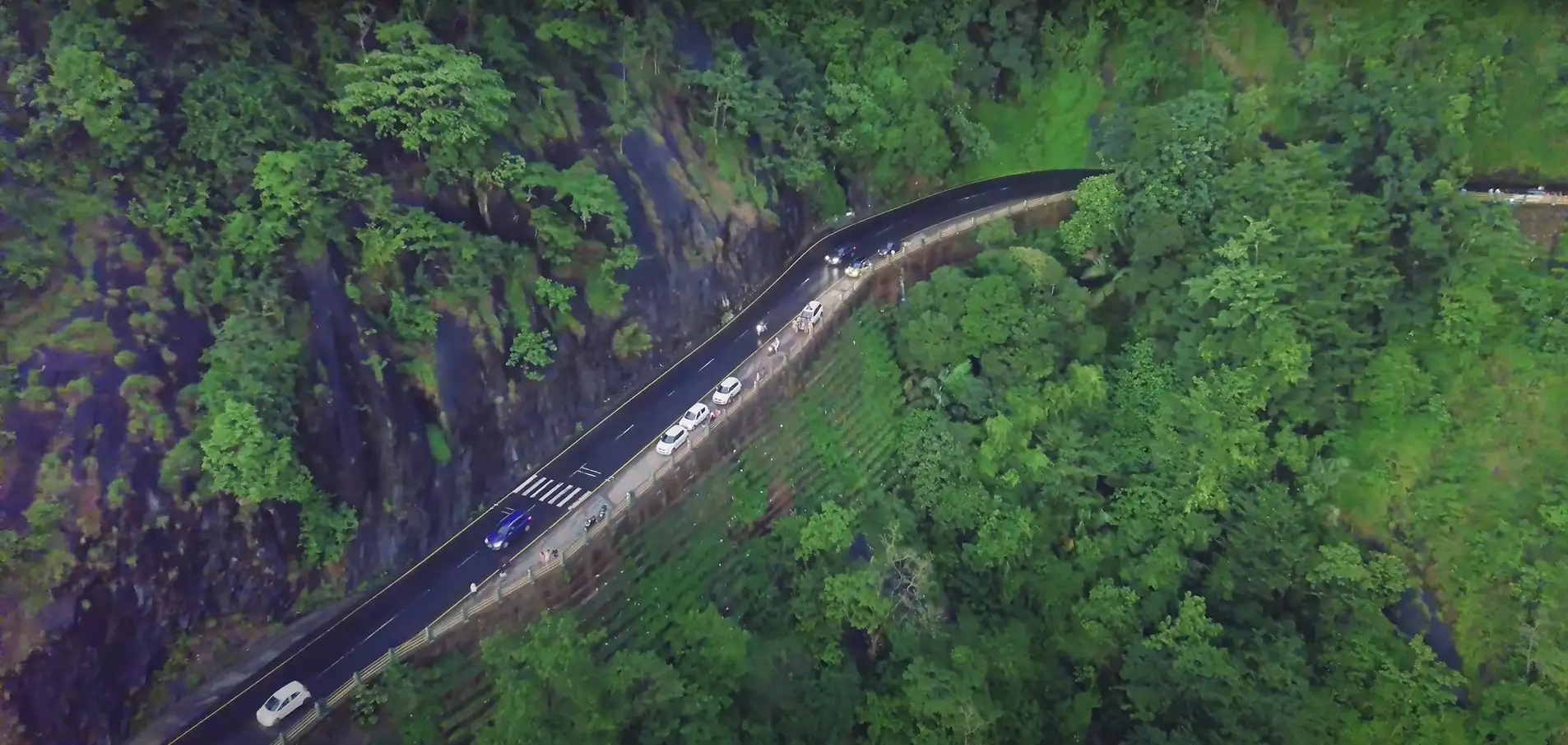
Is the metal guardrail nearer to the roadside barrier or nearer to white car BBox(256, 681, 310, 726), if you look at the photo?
the roadside barrier

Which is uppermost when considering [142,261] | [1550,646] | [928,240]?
[142,261]

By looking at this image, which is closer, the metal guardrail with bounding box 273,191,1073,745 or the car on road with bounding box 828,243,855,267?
the metal guardrail with bounding box 273,191,1073,745

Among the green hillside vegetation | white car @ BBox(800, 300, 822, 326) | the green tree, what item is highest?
the green tree

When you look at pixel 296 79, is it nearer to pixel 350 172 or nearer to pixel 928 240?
pixel 350 172

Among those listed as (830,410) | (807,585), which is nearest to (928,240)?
(830,410)

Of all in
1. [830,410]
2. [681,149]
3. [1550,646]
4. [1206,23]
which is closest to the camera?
[1550,646]

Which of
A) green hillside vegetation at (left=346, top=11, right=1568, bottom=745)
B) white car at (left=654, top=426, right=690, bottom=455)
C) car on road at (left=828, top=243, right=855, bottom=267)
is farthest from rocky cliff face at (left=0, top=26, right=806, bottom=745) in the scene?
car on road at (left=828, top=243, right=855, bottom=267)

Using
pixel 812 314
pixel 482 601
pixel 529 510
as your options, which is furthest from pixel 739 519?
pixel 812 314

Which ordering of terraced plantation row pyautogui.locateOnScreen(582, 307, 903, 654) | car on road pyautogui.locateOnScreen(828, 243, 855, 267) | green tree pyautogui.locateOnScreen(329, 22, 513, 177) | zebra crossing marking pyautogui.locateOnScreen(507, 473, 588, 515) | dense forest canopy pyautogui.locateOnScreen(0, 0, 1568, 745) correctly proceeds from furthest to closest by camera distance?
car on road pyautogui.locateOnScreen(828, 243, 855, 267), zebra crossing marking pyautogui.locateOnScreen(507, 473, 588, 515), green tree pyautogui.locateOnScreen(329, 22, 513, 177), terraced plantation row pyautogui.locateOnScreen(582, 307, 903, 654), dense forest canopy pyautogui.locateOnScreen(0, 0, 1568, 745)
